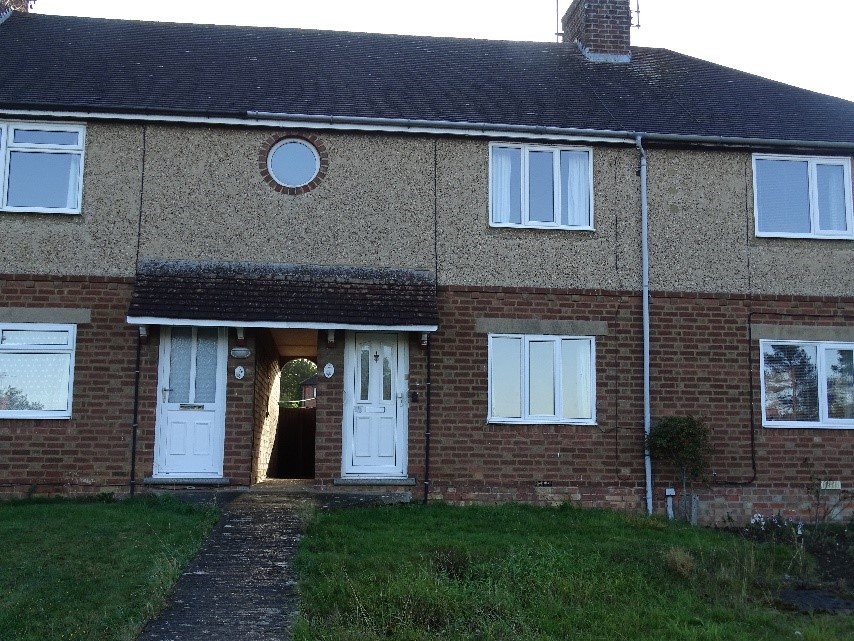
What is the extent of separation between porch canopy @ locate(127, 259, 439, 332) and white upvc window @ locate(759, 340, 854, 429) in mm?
4951

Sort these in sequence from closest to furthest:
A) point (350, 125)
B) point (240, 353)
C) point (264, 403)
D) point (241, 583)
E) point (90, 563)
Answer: point (241, 583) → point (90, 563) → point (240, 353) → point (350, 125) → point (264, 403)

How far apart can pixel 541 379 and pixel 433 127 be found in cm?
383

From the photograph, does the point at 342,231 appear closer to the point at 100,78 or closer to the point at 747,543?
the point at 100,78

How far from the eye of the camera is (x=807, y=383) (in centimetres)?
1381

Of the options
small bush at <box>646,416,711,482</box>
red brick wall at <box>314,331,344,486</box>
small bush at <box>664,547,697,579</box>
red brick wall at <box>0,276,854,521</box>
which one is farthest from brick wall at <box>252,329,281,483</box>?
small bush at <box>664,547,697,579</box>

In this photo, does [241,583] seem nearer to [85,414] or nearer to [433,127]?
[85,414]

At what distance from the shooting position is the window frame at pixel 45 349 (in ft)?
41.3

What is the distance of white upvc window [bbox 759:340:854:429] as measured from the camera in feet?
44.9

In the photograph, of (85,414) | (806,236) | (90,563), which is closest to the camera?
(90,563)

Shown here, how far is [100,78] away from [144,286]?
3.59 meters

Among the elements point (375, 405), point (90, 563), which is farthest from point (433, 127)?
point (90, 563)

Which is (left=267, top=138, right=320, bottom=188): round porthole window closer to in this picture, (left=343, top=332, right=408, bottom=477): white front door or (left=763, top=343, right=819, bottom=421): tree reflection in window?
(left=343, top=332, right=408, bottom=477): white front door

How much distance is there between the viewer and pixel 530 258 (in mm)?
13617

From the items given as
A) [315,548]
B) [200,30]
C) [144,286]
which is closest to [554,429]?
[315,548]
